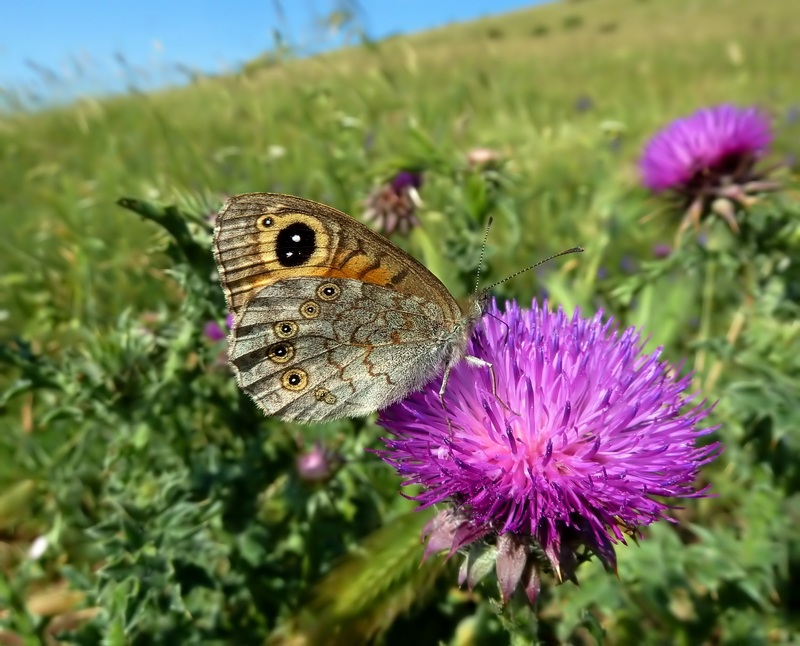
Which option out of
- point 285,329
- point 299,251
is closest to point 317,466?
point 285,329

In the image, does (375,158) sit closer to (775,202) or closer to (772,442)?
(775,202)

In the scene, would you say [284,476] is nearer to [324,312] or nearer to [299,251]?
[324,312]

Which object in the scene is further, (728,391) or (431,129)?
(431,129)

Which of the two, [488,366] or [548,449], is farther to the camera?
[488,366]

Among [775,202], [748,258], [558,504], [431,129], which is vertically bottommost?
[558,504]

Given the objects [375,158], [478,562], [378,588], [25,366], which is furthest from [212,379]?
[375,158]

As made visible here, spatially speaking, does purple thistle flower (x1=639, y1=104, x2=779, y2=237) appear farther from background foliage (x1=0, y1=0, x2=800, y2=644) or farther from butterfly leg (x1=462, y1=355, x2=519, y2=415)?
butterfly leg (x1=462, y1=355, x2=519, y2=415)

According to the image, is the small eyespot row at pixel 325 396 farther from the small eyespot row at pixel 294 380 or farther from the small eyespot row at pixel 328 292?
the small eyespot row at pixel 328 292

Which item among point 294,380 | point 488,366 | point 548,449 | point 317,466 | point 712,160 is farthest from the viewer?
point 712,160

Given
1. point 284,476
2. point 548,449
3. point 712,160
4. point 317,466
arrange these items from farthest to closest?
point 712,160
point 284,476
point 317,466
point 548,449
